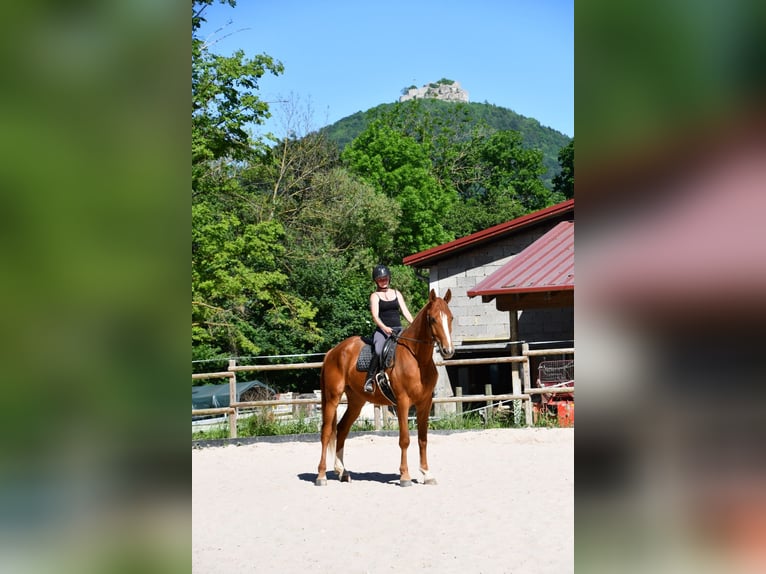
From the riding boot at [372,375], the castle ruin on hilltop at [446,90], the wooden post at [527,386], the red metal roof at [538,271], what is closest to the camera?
the riding boot at [372,375]

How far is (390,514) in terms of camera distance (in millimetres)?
6941

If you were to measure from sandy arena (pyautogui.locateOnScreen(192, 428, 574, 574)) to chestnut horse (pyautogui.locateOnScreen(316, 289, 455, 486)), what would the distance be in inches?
14.7

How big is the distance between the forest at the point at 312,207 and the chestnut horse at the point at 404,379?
5764 millimetres

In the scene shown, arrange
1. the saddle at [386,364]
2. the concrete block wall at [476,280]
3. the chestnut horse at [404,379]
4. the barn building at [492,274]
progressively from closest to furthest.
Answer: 1. the chestnut horse at [404,379]
2. the saddle at [386,364]
3. the barn building at [492,274]
4. the concrete block wall at [476,280]

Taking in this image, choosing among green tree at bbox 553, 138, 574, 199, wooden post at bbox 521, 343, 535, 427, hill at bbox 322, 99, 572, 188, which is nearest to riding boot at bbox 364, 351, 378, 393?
wooden post at bbox 521, 343, 535, 427

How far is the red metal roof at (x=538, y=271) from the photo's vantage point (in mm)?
15344

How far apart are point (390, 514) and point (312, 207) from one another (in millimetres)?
27106

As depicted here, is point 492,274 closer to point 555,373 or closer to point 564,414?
point 555,373

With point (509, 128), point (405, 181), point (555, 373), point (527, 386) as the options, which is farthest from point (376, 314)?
point (509, 128)

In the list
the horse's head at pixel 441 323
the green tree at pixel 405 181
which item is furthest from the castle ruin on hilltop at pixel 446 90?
the horse's head at pixel 441 323

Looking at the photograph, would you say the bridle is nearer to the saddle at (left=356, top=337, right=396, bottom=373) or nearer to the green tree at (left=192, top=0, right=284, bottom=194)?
the saddle at (left=356, top=337, right=396, bottom=373)

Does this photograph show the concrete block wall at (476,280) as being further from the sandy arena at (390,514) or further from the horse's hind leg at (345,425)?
the horse's hind leg at (345,425)
